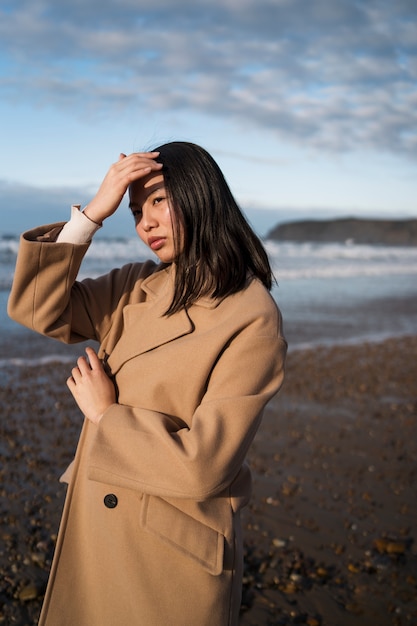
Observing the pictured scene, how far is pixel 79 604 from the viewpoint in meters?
2.01

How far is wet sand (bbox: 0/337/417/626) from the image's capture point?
3.56 metres

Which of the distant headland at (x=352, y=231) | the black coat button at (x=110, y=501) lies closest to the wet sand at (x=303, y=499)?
the black coat button at (x=110, y=501)

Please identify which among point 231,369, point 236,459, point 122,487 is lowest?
point 122,487

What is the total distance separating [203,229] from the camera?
1.94 meters

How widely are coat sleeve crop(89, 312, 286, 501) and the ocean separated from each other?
1.42 m

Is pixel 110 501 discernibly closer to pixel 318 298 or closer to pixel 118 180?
pixel 118 180

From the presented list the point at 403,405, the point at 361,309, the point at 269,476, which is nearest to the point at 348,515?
the point at 269,476

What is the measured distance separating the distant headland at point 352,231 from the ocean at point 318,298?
31.9m

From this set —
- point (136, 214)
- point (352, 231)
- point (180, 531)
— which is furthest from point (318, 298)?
point (352, 231)

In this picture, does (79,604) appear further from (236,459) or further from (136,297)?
(136,297)

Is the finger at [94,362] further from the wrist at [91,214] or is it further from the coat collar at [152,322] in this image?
the wrist at [91,214]

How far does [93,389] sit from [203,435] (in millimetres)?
401

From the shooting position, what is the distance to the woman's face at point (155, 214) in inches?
76.9

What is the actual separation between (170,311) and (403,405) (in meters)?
5.63
